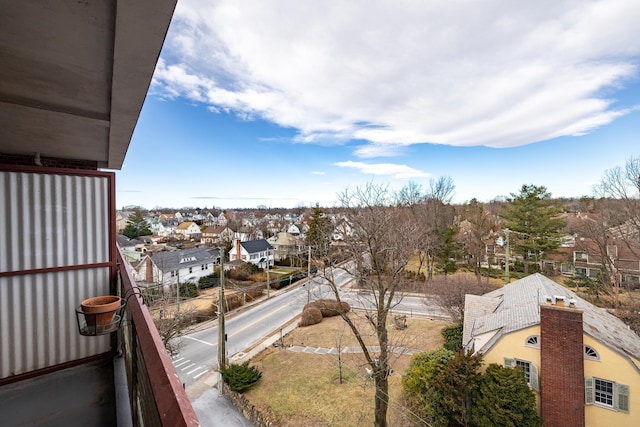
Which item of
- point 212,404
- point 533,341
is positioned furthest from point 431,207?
point 212,404

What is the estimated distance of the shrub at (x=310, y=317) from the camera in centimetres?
1409

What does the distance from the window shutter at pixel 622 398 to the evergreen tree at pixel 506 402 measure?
5.93ft

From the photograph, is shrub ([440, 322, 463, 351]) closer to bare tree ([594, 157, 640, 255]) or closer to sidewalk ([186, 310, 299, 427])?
sidewalk ([186, 310, 299, 427])

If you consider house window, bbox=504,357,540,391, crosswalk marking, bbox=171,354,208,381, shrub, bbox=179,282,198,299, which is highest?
house window, bbox=504,357,540,391

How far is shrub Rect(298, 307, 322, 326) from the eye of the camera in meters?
14.1

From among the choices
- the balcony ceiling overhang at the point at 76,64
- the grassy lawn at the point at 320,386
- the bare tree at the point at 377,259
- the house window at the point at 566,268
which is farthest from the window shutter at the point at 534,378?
the house window at the point at 566,268

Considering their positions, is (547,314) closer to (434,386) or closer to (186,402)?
(434,386)

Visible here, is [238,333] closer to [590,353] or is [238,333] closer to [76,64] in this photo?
[590,353]

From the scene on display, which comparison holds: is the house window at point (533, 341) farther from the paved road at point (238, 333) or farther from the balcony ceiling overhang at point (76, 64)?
the balcony ceiling overhang at point (76, 64)

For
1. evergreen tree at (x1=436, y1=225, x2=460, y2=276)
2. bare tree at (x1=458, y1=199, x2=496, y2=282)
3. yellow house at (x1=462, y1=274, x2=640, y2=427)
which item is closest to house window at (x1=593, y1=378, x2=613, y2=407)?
yellow house at (x1=462, y1=274, x2=640, y2=427)

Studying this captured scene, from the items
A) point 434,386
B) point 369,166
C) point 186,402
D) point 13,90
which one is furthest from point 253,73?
point 369,166

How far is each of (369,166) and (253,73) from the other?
23.6 metres

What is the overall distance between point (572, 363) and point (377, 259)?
5.29m

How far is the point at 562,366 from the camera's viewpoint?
21.3 feet
